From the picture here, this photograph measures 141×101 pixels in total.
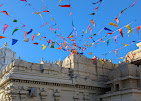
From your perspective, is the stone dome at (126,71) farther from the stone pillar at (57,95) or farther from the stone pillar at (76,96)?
the stone pillar at (57,95)

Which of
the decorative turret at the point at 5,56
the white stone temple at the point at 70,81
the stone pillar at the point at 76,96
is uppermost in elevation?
the decorative turret at the point at 5,56

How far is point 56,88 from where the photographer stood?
21141 mm

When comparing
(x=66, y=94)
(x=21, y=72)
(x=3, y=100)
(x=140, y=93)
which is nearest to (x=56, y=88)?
(x=66, y=94)

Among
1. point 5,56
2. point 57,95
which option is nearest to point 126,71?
point 57,95

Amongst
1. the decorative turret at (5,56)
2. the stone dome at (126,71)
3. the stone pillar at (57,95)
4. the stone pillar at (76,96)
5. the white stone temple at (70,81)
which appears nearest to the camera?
the white stone temple at (70,81)

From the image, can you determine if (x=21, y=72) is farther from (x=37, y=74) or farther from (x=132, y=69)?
(x=132, y=69)

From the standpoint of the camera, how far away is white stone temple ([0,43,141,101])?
62.7 feet

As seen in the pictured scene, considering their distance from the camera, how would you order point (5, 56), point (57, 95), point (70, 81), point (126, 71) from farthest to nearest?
point (5, 56) < point (70, 81) < point (126, 71) < point (57, 95)

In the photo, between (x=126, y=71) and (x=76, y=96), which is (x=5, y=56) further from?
(x=126, y=71)

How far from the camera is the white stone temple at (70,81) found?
1911 centimetres

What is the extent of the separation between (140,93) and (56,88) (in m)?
9.13

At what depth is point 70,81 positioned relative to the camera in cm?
2194

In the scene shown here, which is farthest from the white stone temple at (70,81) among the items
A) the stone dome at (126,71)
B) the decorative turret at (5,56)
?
the decorative turret at (5,56)

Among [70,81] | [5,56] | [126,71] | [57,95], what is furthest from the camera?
[5,56]
